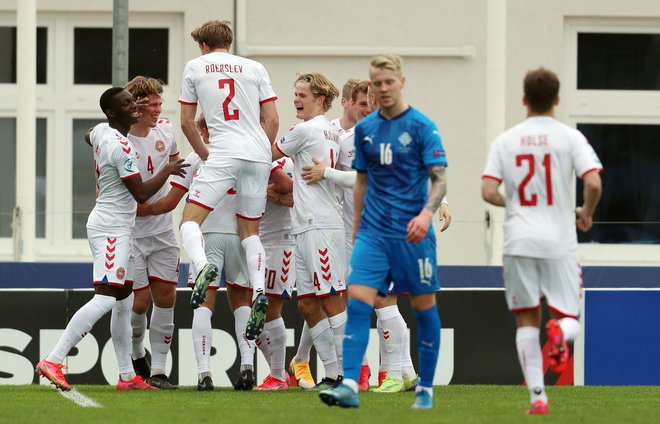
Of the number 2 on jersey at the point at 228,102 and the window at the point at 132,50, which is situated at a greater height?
the window at the point at 132,50

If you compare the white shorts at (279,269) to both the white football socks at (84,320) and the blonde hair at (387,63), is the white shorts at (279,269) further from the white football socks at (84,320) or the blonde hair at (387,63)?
the blonde hair at (387,63)

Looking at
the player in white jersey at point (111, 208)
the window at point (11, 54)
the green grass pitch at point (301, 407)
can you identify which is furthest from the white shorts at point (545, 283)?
the window at point (11, 54)

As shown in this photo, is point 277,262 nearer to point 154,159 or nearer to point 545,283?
point 154,159

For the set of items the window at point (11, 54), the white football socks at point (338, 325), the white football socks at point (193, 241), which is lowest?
the white football socks at point (338, 325)

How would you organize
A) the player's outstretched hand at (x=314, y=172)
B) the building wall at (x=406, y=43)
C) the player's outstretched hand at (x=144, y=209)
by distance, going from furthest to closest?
the building wall at (x=406, y=43)
the player's outstretched hand at (x=144, y=209)
the player's outstretched hand at (x=314, y=172)

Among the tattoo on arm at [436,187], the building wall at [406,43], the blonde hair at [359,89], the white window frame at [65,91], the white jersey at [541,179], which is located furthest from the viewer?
the white window frame at [65,91]

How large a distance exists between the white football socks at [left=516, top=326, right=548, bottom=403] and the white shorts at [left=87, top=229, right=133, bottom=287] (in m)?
3.54

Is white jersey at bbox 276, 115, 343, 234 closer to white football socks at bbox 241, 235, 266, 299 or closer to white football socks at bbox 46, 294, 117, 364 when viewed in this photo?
white football socks at bbox 241, 235, 266, 299

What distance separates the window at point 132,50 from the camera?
20.2 metres

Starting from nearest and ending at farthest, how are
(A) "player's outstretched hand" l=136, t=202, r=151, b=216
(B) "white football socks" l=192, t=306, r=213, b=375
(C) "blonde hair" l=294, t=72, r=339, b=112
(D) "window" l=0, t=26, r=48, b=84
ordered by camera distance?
(B) "white football socks" l=192, t=306, r=213, b=375 → (C) "blonde hair" l=294, t=72, r=339, b=112 → (A) "player's outstretched hand" l=136, t=202, r=151, b=216 → (D) "window" l=0, t=26, r=48, b=84

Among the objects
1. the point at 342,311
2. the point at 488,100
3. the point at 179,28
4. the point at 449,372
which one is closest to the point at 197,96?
the point at 342,311

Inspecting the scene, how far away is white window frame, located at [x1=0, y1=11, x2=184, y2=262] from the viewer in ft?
66.1

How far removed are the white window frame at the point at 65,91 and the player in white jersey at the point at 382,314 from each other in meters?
9.33

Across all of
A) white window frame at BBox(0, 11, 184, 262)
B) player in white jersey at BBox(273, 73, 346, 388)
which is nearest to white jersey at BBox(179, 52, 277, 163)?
player in white jersey at BBox(273, 73, 346, 388)
